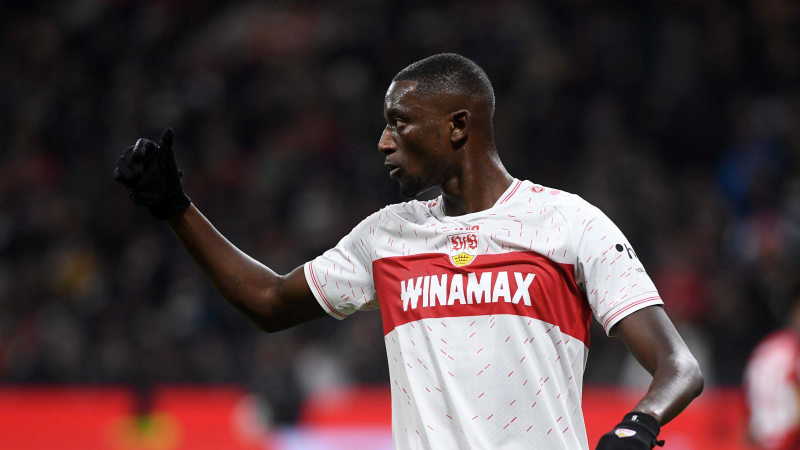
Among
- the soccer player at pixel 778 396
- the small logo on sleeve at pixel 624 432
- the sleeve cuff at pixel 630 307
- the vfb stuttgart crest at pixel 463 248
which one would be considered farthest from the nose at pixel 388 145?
the soccer player at pixel 778 396

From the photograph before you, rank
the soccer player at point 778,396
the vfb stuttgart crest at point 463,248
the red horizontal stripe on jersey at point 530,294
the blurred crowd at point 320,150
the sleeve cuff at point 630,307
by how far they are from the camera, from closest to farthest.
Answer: the sleeve cuff at point 630,307 < the red horizontal stripe on jersey at point 530,294 < the vfb stuttgart crest at point 463,248 < the soccer player at point 778,396 < the blurred crowd at point 320,150

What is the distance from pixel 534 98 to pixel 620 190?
4.68 feet

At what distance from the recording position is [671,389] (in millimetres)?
2746

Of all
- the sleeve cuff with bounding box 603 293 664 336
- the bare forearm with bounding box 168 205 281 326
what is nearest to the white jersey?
the sleeve cuff with bounding box 603 293 664 336

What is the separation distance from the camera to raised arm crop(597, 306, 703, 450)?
2578 mm

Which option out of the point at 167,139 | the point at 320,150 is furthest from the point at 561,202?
the point at 320,150

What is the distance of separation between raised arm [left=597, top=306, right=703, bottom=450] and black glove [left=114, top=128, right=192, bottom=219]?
1.36m

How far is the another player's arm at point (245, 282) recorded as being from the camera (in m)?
3.46

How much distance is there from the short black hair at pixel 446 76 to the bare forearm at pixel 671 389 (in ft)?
3.19

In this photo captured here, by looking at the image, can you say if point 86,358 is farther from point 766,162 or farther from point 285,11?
point 766,162

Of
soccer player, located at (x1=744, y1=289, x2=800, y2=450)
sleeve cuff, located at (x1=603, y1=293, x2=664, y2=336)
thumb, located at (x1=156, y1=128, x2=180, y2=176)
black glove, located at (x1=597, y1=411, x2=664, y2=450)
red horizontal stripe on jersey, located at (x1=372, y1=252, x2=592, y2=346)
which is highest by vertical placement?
thumb, located at (x1=156, y1=128, x2=180, y2=176)

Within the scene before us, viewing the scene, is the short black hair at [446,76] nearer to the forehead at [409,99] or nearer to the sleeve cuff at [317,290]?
the forehead at [409,99]

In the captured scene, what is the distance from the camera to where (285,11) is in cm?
1220

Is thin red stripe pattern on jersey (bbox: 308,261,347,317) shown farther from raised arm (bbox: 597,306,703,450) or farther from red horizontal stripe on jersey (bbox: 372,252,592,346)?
raised arm (bbox: 597,306,703,450)
